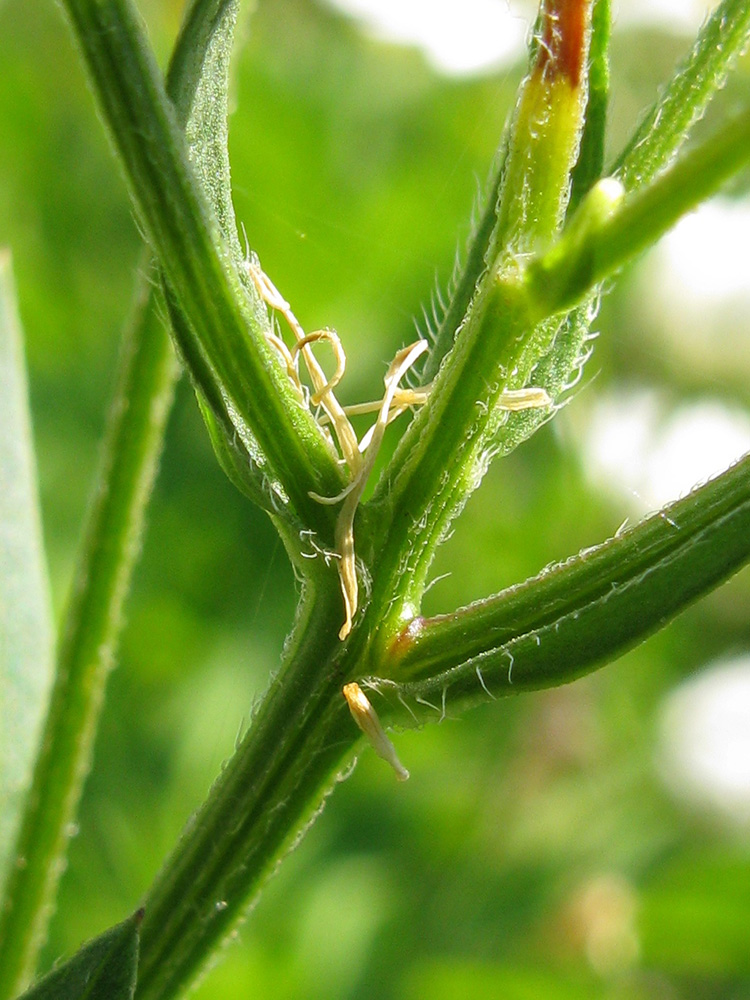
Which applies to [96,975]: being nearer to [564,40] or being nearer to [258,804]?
[258,804]

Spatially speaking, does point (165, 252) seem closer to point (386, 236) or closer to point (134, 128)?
point (134, 128)

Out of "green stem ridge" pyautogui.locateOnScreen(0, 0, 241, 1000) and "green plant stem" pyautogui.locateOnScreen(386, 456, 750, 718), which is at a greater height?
"green plant stem" pyautogui.locateOnScreen(386, 456, 750, 718)

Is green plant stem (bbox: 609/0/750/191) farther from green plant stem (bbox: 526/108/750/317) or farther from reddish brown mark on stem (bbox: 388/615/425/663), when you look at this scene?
reddish brown mark on stem (bbox: 388/615/425/663)

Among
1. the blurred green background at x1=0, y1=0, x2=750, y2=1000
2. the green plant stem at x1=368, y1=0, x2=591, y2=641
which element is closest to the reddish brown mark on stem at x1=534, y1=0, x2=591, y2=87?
the green plant stem at x1=368, y1=0, x2=591, y2=641

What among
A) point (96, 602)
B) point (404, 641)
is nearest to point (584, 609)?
point (404, 641)

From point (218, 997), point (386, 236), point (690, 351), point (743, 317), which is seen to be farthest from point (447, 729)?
point (743, 317)
